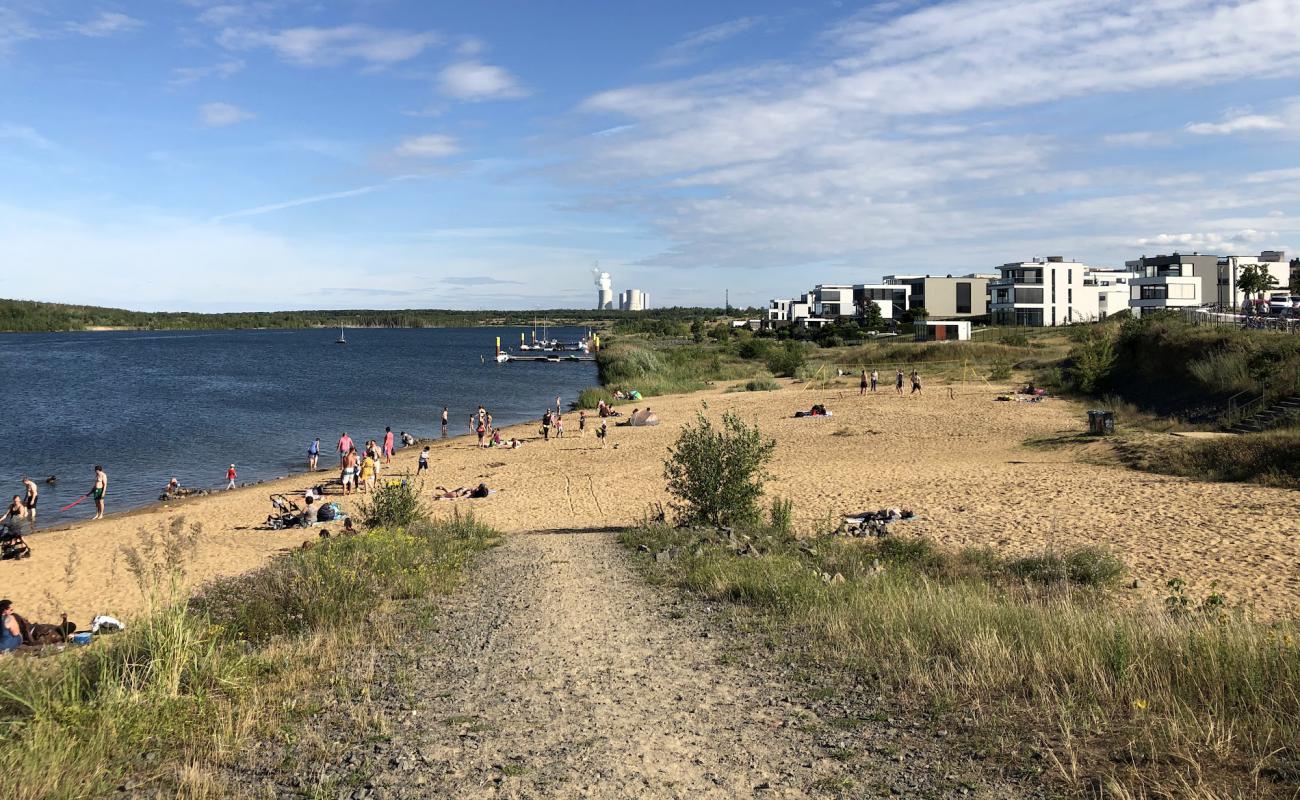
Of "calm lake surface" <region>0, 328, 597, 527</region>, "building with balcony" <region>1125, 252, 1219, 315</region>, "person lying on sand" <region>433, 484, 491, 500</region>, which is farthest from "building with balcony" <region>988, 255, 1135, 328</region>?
"person lying on sand" <region>433, 484, 491, 500</region>

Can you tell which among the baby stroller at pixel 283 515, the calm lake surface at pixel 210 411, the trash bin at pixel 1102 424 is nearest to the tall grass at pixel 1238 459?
the trash bin at pixel 1102 424

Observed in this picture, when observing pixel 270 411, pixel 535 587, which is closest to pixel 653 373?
pixel 270 411

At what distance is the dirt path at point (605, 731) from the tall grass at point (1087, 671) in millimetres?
576

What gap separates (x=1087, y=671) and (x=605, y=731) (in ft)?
11.4

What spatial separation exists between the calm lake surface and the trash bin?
2605 centimetres

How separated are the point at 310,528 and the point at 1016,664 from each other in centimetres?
1611

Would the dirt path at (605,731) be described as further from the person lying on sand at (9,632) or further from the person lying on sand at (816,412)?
the person lying on sand at (816,412)

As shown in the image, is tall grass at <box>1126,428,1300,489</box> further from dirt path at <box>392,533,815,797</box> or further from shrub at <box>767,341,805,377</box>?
shrub at <box>767,341,805,377</box>

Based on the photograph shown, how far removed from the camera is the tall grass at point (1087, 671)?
15.4 ft

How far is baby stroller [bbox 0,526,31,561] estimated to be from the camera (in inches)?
651

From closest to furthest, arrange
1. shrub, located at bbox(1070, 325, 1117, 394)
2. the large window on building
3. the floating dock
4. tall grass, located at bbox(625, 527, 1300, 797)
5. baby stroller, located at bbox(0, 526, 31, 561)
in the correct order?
tall grass, located at bbox(625, 527, 1300, 797) < baby stroller, located at bbox(0, 526, 31, 561) < shrub, located at bbox(1070, 325, 1117, 394) < the floating dock < the large window on building

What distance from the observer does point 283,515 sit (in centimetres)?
1947

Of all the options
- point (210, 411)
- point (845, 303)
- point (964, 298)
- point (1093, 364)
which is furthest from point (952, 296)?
point (210, 411)

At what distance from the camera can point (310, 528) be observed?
18625mm
